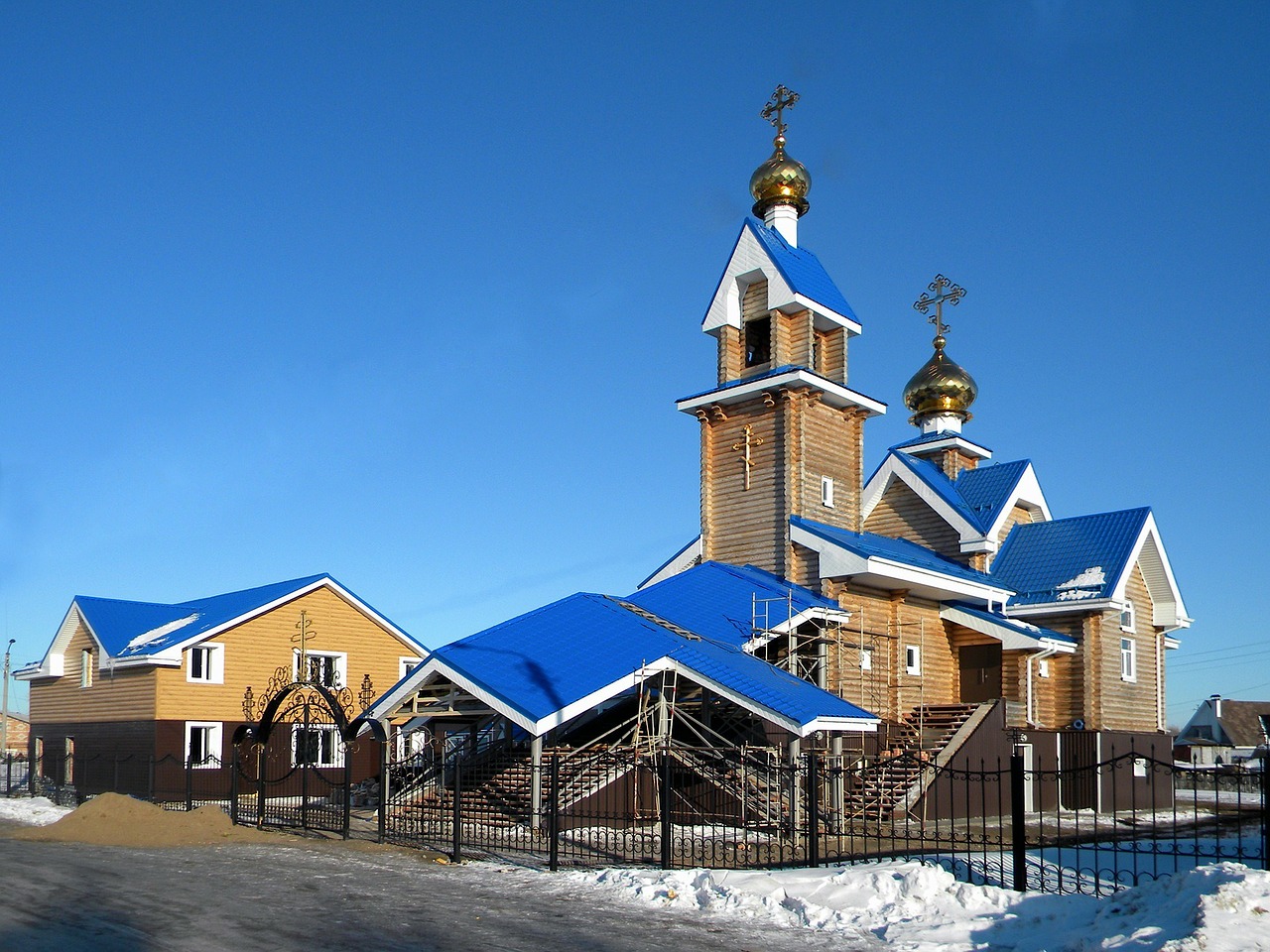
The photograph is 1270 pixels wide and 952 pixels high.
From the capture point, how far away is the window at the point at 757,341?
31.4 meters

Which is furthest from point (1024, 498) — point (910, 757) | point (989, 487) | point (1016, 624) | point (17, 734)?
point (17, 734)

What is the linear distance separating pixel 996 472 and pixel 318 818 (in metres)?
22.0

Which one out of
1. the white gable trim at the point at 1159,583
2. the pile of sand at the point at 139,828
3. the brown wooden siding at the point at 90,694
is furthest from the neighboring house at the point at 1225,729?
the pile of sand at the point at 139,828

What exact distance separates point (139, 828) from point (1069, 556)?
2390 cm

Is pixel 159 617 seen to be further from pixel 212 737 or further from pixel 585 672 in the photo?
pixel 585 672

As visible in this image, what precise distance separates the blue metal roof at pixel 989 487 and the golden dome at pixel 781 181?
9355 millimetres

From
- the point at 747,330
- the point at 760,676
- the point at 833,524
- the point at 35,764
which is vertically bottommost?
the point at 35,764

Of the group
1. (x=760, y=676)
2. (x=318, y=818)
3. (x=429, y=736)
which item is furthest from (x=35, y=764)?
(x=760, y=676)

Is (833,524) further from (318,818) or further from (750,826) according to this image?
(318,818)

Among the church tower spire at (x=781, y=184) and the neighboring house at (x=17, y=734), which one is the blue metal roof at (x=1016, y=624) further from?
the neighboring house at (x=17, y=734)

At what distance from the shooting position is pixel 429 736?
2959cm

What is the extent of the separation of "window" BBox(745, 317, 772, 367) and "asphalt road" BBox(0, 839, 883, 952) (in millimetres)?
17695

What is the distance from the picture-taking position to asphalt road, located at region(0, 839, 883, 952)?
1070cm

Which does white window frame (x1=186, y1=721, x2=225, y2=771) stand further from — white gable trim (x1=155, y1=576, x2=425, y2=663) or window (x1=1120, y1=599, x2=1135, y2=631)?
window (x1=1120, y1=599, x2=1135, y2=631)
